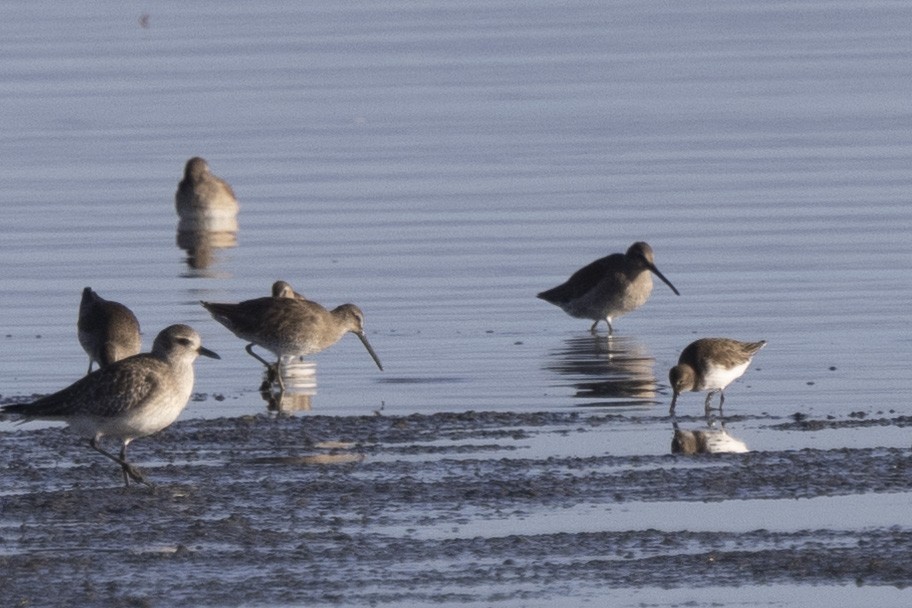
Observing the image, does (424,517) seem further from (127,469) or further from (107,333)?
(107,333)

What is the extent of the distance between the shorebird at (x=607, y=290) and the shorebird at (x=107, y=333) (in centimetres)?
428

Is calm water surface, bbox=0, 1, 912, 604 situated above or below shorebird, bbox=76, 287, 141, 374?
above

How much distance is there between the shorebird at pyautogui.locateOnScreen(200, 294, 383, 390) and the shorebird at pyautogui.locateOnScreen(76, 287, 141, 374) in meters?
0.80

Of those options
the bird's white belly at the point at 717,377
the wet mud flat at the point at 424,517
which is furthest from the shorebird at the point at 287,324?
the bird's white belly at the point at 717,377

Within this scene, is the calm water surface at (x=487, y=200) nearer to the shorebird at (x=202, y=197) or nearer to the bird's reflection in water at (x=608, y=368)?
the bird's reflection in water at (x=608, y=368)

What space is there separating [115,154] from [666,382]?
17.1 m

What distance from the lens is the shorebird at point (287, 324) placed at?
14.9 metres

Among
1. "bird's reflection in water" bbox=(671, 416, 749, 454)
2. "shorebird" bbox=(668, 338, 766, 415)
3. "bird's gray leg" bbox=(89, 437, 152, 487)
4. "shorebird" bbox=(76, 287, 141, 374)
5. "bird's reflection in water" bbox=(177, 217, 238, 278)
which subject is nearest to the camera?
"bird's gray leg" bbox=(89, 437, 152, 487)

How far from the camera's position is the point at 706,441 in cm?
1199

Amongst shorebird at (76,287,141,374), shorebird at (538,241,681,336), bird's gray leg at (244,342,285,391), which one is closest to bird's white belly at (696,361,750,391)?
bird's gray leg at (244,342,285,391)

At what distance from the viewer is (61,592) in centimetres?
875

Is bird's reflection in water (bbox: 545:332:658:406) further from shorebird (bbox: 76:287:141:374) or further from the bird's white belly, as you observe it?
shorebird (bbox: 76:287:141:374)

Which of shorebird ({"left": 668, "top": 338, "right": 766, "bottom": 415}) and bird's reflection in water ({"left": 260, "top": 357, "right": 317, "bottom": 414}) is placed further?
bird's reflection in water ({"left": 260, "top": 357, "right": 317, "bottom": 414})

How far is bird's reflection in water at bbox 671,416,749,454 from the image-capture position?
11680mm
